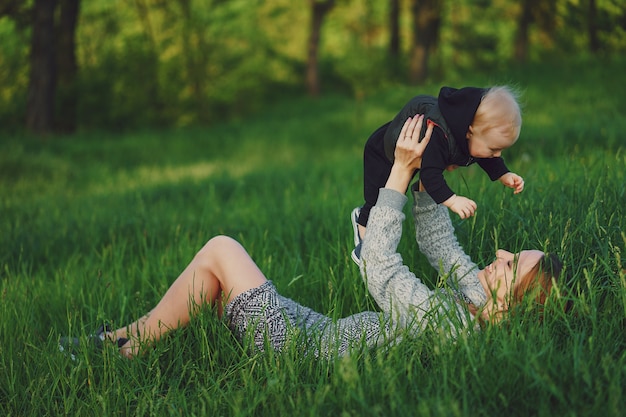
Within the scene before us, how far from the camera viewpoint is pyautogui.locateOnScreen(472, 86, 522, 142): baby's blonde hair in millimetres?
2943

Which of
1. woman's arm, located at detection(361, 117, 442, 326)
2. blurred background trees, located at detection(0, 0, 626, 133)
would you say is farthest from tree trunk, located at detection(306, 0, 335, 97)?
woman's arm, located at detection(361, 117, 442, 326)

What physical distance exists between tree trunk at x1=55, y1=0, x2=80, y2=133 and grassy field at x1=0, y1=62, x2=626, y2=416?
7046 millimetres

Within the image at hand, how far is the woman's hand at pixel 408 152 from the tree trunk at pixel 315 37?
17734 mm

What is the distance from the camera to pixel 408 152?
9.83 feet

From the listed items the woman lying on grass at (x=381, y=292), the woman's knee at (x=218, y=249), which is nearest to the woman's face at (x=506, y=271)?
the woman lying on grass at (x=381, y=292)

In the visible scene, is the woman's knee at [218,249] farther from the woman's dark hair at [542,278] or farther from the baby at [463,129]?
the woman's dark hair at [542,278]

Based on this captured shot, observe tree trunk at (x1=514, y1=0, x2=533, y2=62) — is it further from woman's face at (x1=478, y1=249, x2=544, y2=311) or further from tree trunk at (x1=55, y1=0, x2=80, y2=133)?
woman's face at (x1=478, y1=249, x2=544, y2=311)

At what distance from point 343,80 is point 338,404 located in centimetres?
2375

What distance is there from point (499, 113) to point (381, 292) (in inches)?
37.1

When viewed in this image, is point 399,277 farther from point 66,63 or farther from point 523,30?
point 523,30

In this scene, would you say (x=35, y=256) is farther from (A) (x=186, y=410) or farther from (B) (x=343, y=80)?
(B) (x=343, y=80)

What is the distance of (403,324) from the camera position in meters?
2.90

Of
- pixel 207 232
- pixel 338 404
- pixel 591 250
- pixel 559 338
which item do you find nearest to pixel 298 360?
pixel 338 404

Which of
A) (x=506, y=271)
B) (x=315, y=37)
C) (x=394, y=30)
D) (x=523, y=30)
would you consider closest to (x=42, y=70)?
(x=315, y=37)
